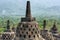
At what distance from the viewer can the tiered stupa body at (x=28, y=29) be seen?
28219mm

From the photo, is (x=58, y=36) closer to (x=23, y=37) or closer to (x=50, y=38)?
(x=50, y=38)

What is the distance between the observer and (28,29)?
93.2 feet

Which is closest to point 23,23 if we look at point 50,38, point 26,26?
point 26,26

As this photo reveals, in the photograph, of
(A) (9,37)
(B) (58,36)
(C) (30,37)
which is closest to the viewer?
(C) (30,37)

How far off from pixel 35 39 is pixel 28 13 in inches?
135

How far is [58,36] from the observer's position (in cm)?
4784

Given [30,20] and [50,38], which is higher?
[30,20]

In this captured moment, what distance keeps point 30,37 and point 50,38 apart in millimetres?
10480

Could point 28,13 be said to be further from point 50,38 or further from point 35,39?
point 50,38

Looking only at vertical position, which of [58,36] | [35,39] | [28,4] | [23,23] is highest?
[28,4]

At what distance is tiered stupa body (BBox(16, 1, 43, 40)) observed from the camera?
28.2 metres

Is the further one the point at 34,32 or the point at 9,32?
the point at 9,32

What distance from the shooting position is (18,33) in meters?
28.5

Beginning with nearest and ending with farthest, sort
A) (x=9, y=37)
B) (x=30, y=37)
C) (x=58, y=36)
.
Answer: (x=30, y=37) < (x=9, y=37) < (x=58, y=36)
